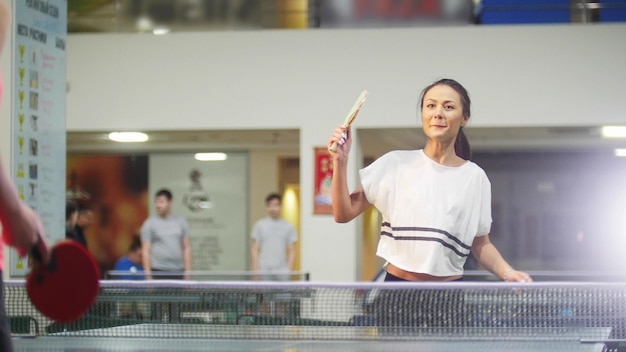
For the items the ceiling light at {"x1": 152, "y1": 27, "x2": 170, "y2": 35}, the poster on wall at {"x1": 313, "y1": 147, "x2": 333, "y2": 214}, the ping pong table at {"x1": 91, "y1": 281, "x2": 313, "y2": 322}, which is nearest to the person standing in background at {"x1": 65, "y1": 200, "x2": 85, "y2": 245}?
the poster on wall at {"x1": 313, "y1": 147, "x2": 333, "y2": 214}

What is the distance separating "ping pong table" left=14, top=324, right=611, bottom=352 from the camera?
4.32 metres

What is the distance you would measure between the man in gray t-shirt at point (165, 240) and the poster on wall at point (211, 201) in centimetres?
421

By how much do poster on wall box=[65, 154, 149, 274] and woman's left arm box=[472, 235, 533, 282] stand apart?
13.7 meters

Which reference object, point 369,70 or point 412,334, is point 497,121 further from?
point 412,334

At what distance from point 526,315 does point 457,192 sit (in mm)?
554

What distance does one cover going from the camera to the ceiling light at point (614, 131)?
14.9 m

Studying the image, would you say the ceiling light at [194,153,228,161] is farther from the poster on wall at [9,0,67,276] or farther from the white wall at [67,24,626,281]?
the poster on wall at [9,0,67,276]

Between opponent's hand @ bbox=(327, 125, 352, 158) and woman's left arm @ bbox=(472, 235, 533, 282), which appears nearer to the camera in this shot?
opponent's hand @ bbox=(327, 125, 352, 158)

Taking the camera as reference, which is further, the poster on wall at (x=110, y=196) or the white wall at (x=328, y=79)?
the poster on wall at (x=110, y=196)

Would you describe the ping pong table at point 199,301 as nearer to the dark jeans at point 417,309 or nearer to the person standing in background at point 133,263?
the dark jeans at point 417,309

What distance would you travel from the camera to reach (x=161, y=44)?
15016 mm

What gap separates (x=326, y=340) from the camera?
448 cm

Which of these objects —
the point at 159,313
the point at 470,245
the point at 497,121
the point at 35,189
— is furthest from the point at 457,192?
the point at 497,121

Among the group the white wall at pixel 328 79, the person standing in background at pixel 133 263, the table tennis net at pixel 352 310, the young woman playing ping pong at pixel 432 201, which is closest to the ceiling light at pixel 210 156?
the white wall at pixel 328 79
